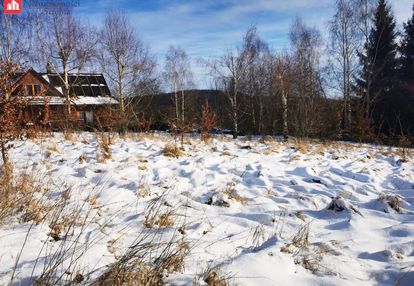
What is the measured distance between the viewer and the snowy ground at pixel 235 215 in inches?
89.4

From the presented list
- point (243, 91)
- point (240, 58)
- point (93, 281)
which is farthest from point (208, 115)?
point (243, 91)

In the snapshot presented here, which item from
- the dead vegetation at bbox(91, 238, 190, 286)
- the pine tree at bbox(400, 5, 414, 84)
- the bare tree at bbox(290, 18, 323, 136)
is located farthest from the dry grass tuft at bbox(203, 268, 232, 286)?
the pine tree at bbox(400, 5, 414, 84)

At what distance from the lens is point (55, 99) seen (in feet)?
66.3

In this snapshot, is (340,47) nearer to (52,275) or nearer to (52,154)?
(52,154)

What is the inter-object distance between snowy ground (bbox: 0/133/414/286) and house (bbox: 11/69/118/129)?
0.81 metres

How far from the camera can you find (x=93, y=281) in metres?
1.92

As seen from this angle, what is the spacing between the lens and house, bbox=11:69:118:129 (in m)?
5.37

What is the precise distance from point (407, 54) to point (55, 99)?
76.9 ft

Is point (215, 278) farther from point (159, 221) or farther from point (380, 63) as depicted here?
point (380, 63)

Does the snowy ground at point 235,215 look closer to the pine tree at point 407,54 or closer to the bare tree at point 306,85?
the bare tree at point 306,85

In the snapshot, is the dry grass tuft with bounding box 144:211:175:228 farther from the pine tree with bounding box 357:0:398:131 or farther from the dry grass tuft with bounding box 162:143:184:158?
the pine tree with bounding box 357:0:398:131

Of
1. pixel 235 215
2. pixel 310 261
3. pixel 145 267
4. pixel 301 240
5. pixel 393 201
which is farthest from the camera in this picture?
pixel 393 201

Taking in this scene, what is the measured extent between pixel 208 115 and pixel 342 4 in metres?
15.3

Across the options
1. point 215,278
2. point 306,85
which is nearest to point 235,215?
point 215,278
